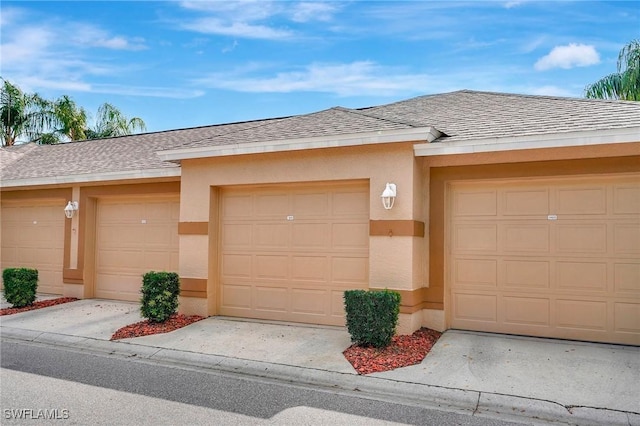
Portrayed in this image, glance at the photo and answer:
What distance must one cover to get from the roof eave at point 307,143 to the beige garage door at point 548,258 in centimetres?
137

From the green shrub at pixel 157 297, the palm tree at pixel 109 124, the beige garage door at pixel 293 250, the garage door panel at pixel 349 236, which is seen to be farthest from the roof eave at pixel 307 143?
the palm tree at pixel 109 124

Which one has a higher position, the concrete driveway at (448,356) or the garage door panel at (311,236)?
the garage door panel at (311,236)

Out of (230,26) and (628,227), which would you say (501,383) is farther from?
(230,26)

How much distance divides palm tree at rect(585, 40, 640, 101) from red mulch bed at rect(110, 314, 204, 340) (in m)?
18.1

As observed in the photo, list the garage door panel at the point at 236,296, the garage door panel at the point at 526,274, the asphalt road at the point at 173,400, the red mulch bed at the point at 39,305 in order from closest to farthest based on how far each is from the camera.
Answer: the asphalt road at the point at 173,400
the garage door panel at the point at 526,274
the garage door panel at the point at 236,296
the red mulch bed at the point at 39,305

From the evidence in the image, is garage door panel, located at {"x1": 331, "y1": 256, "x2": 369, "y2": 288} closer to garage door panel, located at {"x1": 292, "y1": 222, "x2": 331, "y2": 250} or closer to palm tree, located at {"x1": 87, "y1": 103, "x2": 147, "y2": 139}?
garage door panel, located at {"x1": 292, "y1": 222, "x2": 331, "y2": 250}

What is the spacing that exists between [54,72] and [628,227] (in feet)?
52.1

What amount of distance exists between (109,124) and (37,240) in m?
11.6

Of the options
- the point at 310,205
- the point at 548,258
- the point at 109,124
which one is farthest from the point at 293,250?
the point at 109,124

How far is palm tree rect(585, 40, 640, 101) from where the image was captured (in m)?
16.8

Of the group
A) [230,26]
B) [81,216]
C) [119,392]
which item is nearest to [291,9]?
[230,26]

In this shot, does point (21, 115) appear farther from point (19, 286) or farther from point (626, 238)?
point (626, 238)

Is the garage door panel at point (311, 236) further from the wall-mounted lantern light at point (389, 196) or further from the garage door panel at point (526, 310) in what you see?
the garage door panel at point (526, 310)

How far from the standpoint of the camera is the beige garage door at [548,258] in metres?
6.62
